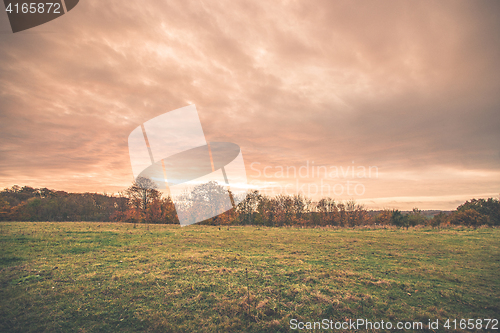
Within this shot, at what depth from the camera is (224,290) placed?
671 cm

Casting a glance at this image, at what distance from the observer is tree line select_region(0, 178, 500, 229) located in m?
40.5

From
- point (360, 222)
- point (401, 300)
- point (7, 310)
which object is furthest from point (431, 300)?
point (360, 222)

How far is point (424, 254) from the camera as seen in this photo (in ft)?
40.9

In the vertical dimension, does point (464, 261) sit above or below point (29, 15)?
below

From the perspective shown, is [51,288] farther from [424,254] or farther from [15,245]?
[424,254]

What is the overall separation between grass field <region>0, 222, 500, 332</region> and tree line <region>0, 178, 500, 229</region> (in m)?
32.4

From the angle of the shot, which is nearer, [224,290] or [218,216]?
[224,290]

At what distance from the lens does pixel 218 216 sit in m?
48.3

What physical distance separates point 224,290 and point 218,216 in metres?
42.9

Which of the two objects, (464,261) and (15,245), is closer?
(464,261)

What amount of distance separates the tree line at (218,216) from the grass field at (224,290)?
32352mm

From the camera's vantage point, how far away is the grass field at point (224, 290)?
4914 millimetres

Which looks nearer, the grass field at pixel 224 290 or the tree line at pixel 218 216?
the grass field at pixel 224 290

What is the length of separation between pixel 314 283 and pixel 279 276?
1419mm
